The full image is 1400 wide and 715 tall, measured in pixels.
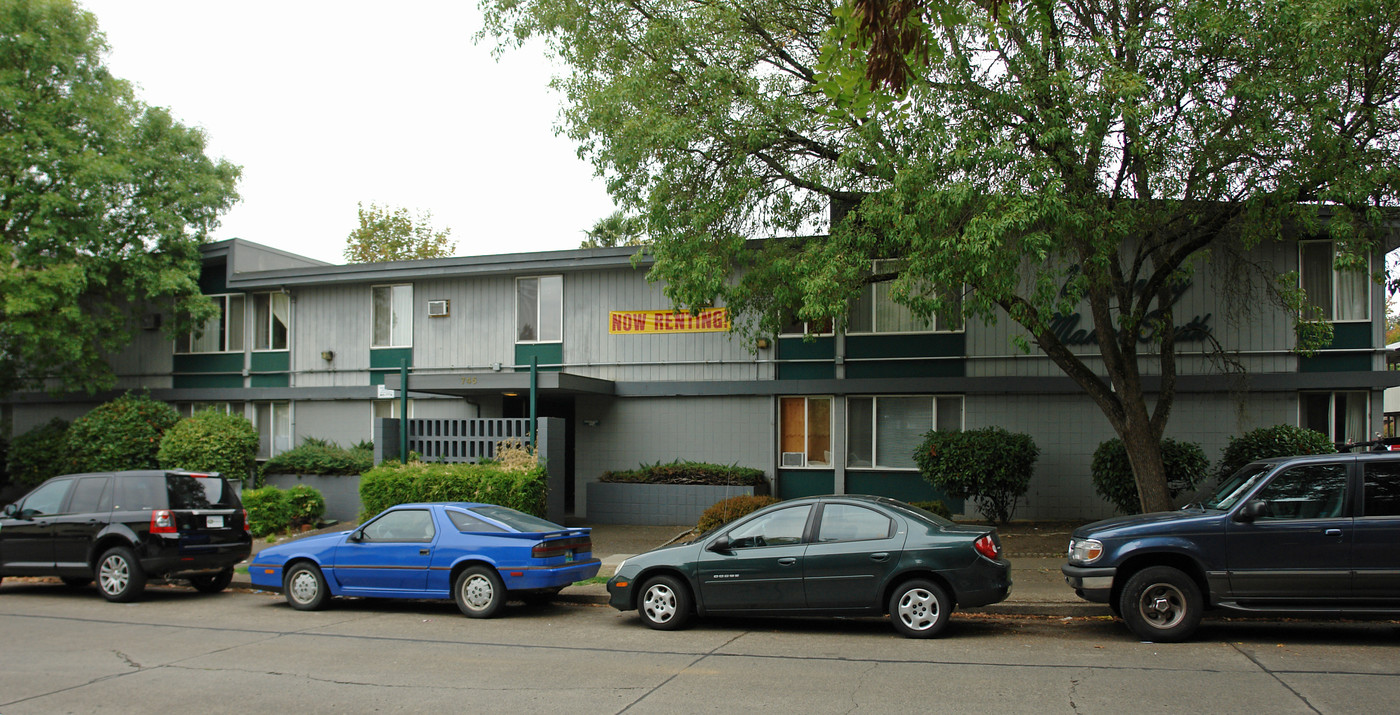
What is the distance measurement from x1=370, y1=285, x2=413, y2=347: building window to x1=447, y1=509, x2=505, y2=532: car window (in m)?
11.1

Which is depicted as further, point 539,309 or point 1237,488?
point 539,309

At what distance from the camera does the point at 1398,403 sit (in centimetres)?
2505

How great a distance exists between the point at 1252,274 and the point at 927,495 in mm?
6835

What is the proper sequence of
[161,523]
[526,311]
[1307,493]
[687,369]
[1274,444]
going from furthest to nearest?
[526,311], [687,369], [1274,444], [161,523], [1307,493]

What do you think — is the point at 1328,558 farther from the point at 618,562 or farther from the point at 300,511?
the point at 300,511

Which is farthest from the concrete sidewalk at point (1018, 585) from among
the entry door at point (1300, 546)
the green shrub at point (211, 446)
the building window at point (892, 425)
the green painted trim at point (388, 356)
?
the green shrub at point (211, 446)

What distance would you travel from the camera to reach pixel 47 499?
42.5 ft

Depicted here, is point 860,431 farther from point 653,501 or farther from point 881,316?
point 653,501

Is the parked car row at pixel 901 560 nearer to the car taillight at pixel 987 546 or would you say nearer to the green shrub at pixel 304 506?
the car taillight at pixel 987 546

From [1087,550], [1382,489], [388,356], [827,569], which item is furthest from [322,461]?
[1382,489]

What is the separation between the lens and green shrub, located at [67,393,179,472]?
2106 cm

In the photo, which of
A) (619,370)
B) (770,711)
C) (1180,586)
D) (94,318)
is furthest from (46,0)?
(1180,586)

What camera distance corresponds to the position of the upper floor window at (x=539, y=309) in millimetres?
20203

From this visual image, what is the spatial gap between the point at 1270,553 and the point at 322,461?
697 inches
